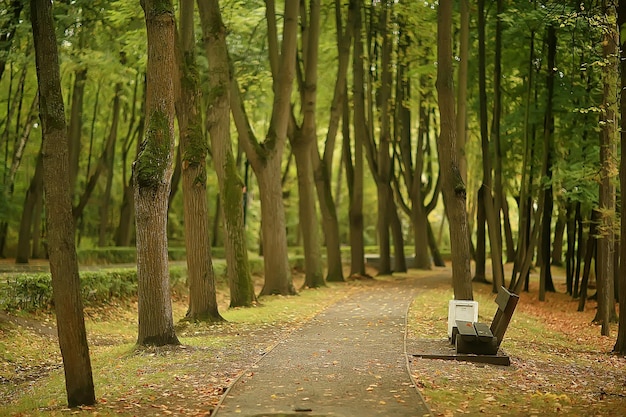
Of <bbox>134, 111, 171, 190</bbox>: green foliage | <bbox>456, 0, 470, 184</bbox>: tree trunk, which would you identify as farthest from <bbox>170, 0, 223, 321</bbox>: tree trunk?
<bbox>456, 0, 470, 184</bbox>: tree trunk

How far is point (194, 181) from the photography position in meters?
17.1

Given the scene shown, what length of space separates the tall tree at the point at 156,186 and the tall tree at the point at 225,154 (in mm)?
6205

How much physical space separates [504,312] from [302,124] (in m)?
14.5

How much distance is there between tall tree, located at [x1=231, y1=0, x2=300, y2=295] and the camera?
77.6ft

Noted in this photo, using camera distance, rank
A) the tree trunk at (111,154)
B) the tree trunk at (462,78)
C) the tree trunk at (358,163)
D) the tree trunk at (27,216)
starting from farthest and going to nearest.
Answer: the tree trunk at (111,154) → the tree trunk at (27,216) → the tree trunk at (358,163) → the tree trunk at (462,78)

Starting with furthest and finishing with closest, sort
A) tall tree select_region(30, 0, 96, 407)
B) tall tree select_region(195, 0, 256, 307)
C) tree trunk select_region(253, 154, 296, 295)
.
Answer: tree trunk select_region(253, 154, 296, 295)
tall tree select_region(195, 0, 256, 307)
tall tree select_region(30, 0, 96, 407)

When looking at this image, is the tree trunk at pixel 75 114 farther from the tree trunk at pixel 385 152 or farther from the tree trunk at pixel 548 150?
the tree trunk at pixel 548 150

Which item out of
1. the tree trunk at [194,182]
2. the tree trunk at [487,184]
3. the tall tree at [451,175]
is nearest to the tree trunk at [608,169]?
the tall tree at [451,175]

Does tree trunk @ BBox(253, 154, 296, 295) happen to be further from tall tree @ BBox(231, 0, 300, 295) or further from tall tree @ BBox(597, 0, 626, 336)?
tall tree @ BBox(597, 0, 626, 336)

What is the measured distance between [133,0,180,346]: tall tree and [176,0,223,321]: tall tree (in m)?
3.35

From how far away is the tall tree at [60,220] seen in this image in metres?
9.66

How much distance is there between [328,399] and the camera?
9.62 metres

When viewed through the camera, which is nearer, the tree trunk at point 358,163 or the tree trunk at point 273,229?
the tree trunk at point 273,229

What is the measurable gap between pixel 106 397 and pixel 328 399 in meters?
2.63
